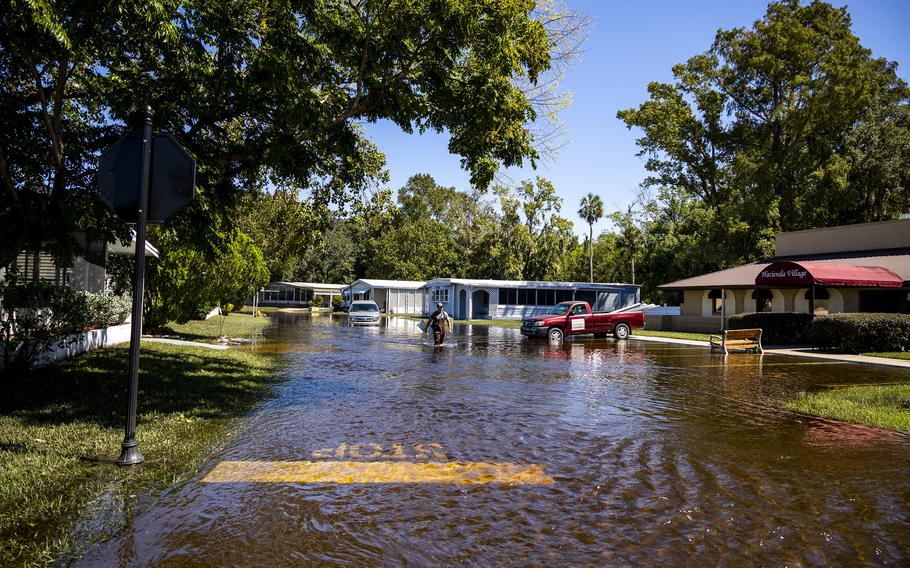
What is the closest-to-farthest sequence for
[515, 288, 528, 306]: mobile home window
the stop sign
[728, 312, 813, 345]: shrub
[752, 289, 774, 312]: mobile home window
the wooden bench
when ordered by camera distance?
1. the stop sign
2. the wooden bench
3. [728, 312, 813, 345]: shrub
4. [752, 289, 774, 312]: mobile home window
5. [515, 288, 528, 306]: mobile home window

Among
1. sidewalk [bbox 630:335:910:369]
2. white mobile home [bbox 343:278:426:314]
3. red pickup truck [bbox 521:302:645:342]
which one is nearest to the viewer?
sidewalk [bbox 630:335:910:369]

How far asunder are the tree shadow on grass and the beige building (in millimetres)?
21669

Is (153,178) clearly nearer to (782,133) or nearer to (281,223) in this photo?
(281,223)

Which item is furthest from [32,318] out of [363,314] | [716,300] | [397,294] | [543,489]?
[397,294]

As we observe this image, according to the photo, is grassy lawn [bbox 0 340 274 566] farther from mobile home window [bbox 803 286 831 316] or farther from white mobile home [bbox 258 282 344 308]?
white mobile home [bbox 258 282 344 308]

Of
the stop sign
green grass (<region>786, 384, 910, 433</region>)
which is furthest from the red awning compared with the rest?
the stop sign

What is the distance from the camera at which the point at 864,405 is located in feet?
33.7

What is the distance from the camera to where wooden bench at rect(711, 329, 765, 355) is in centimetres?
2125

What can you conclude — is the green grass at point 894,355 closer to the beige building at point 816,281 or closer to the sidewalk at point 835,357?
the sidewalk at point 835,357

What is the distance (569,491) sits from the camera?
553cm

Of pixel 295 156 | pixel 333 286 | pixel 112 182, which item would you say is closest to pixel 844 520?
pixel 112 182

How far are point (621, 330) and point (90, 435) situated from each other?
24.9 m

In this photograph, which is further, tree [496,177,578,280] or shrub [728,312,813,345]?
tree [496,177,578,280]

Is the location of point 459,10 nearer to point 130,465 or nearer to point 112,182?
point 112,182
